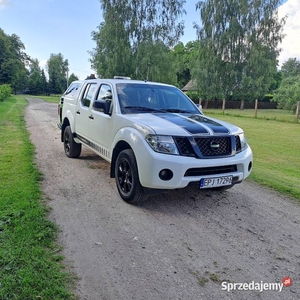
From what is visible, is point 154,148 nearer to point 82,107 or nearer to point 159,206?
point 159,206

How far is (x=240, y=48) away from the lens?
111 feet

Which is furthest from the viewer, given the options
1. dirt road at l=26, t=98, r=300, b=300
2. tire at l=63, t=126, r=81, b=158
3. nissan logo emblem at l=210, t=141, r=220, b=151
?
tire at l=63, t=126, r=81, b=158

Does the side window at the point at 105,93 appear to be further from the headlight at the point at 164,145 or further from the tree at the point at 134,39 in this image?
the tree at the point at 134,39

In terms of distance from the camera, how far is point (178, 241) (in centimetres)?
338

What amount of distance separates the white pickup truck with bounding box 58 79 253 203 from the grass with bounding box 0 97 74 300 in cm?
130

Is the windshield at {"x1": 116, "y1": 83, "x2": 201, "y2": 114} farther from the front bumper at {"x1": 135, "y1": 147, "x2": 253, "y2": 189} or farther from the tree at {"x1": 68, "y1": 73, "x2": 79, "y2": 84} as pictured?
the tree at {"x1": 68, "y1": 73, "x2": 79, "y2": 84}

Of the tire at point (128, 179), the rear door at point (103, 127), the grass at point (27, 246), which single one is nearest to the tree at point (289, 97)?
the rear door at point (103, 127)

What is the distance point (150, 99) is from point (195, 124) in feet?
4.55

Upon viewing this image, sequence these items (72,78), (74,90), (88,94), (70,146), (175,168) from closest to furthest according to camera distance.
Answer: (175,168), (88,94), (70,146), (74,90), (72,78)

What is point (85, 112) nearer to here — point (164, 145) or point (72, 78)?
point (164, 145)

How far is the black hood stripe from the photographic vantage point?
13.4 ft
